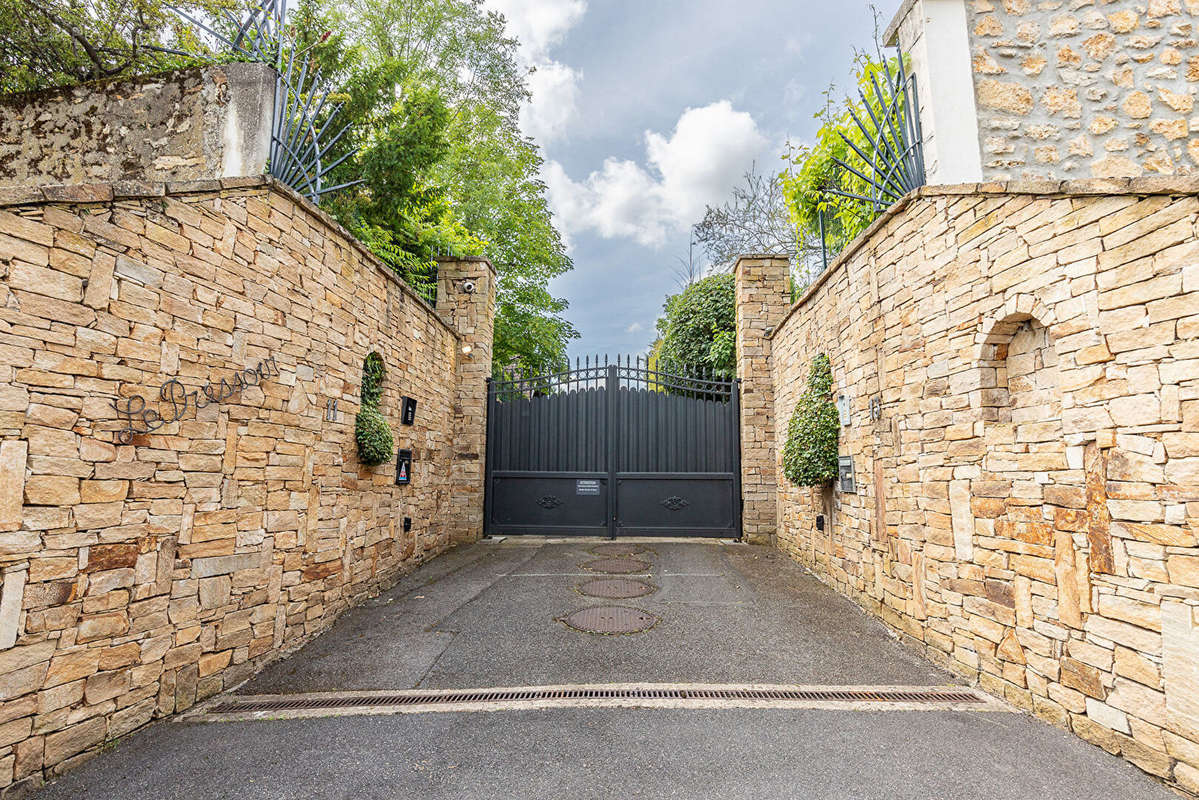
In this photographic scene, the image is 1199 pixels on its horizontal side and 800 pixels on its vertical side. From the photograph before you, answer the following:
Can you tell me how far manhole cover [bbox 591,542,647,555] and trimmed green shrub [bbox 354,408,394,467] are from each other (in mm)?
3062

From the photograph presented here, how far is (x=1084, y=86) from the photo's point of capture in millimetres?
3549

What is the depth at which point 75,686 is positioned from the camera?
2049mm

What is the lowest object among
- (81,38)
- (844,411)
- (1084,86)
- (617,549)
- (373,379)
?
(617,549)

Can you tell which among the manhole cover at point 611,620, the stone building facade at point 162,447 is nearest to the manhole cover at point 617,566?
the manhole cover at point 611,620

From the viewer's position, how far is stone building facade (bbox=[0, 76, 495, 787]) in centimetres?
193

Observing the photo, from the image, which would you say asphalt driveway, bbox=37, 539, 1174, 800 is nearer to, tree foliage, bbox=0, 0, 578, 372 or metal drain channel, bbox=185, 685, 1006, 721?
metal drain channel, bbox=185, 685, 1006, 721

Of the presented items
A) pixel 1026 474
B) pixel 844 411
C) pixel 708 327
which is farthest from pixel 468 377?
pixel 1026 474

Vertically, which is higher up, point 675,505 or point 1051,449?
point 1051,449

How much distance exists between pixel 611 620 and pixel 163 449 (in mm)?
2991

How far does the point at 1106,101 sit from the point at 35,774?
6872 mm

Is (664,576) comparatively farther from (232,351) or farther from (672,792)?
(232,351)

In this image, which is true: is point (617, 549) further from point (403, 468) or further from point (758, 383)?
point (758, 383)

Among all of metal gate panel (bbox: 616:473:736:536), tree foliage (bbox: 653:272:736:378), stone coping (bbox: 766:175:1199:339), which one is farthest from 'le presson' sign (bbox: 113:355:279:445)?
tree foliage (bbox: 653:272:736:378)

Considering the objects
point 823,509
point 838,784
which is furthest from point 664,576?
point 838,784
